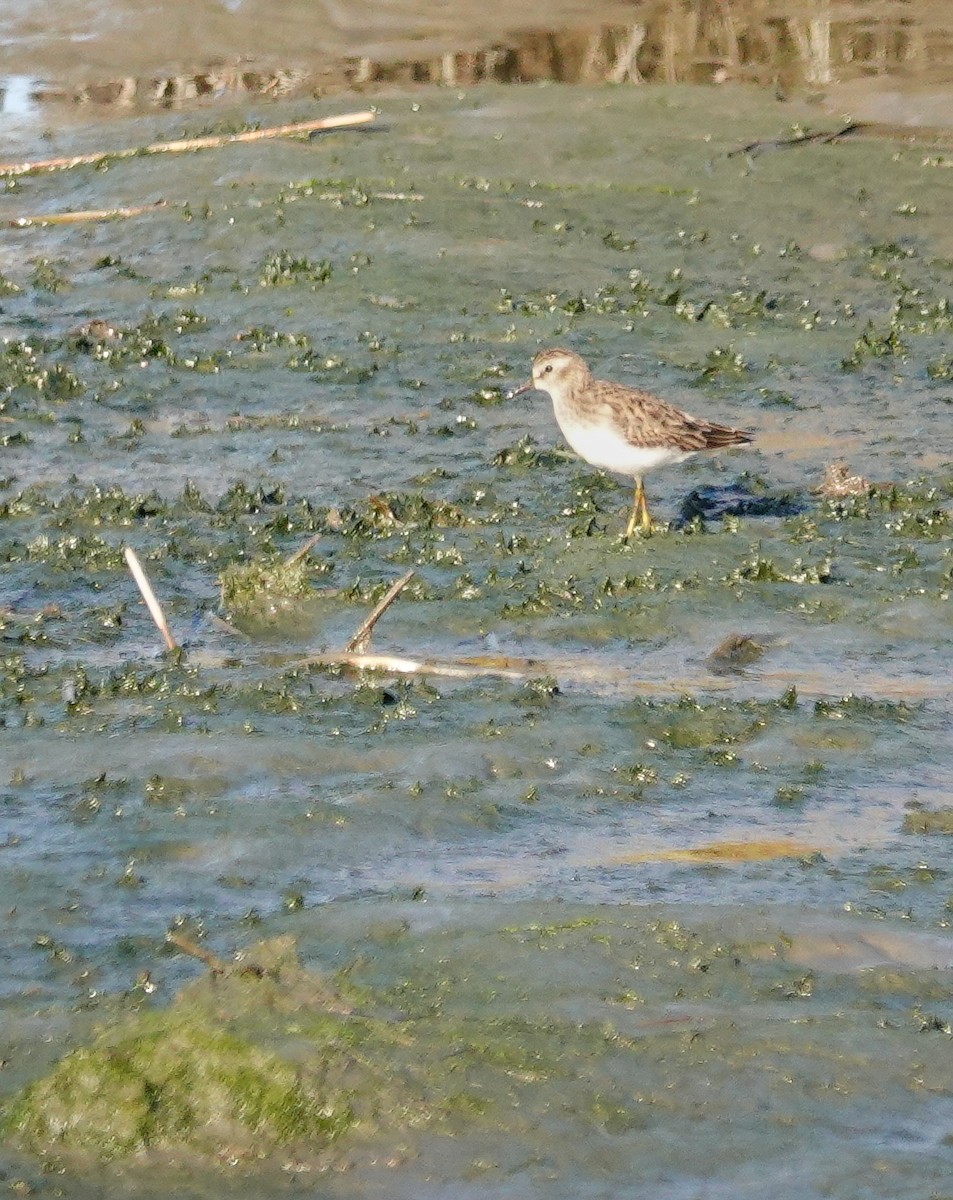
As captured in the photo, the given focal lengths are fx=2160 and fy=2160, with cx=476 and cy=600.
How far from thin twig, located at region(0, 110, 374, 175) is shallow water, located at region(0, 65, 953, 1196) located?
0.15m

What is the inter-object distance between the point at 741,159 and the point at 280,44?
4.77 metres

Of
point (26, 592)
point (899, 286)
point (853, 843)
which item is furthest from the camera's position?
point (899, 286)

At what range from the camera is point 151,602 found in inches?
299

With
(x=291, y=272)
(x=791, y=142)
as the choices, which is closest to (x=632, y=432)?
(x=291, y=272)

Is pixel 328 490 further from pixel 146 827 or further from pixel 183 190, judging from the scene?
pixel 183 190

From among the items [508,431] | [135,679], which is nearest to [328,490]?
[508,431]

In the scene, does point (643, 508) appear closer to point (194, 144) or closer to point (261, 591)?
point (261, 591)

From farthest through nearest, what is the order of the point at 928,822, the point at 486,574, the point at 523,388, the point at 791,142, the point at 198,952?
1. the point at 791,142
2. the point at 523,388
3. the point at 486,574
4. the point at 928,822
5. the point at 198,952

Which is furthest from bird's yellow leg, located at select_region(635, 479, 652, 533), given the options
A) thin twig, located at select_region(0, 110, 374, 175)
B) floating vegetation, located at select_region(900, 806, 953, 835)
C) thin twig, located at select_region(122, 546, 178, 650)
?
thin twig, located at select_region(0, 110, 374, 175)

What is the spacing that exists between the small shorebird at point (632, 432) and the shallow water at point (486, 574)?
0.29m

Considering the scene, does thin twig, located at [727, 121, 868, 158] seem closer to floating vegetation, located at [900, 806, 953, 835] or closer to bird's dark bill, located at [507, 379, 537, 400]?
bird's dark bill, located at [507, 379, 537, 400]

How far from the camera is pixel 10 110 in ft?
53.2

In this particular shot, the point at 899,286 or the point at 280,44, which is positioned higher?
the point at 280,44

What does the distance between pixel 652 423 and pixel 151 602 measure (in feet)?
8.21
